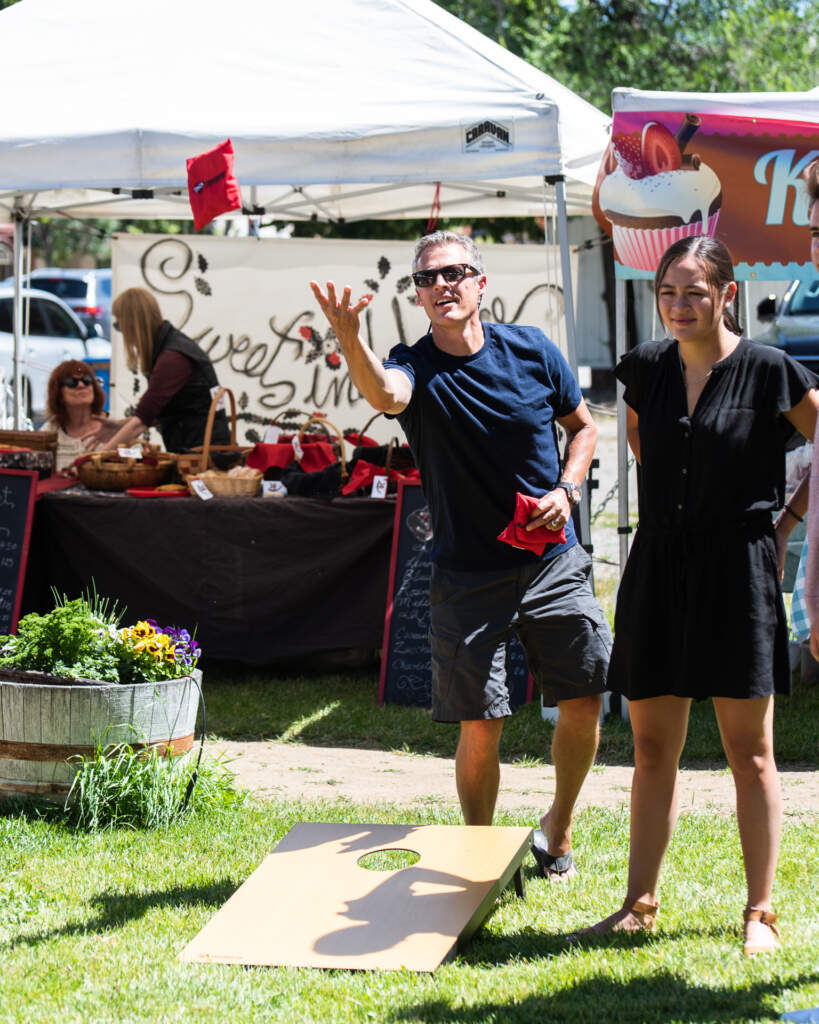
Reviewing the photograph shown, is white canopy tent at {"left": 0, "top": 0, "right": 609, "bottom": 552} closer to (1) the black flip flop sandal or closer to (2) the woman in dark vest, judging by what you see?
(2) the woman in dark vest

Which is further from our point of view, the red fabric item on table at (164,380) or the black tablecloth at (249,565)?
the red fabric item on table at (164,380)

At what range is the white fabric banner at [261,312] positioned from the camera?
9.90 meters

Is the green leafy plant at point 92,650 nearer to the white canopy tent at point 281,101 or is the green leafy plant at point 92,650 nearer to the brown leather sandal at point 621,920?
the brown leather sandal at point 621,920

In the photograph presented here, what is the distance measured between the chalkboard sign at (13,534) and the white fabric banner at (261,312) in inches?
126

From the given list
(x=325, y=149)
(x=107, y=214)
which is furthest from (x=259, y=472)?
(x=107, y=214)

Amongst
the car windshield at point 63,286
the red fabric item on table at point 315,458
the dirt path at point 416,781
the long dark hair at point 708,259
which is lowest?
the dirt path at point 416,781

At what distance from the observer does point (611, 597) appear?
872 cm

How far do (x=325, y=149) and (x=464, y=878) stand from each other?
3778 millimetres

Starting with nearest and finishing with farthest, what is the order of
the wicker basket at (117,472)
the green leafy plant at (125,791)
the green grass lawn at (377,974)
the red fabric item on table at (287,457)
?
the green grass lawn at (377,974)
the green leafy plant at (125,791)
the wicker basket at (117,472)
the red fabric item on table at (287,457)

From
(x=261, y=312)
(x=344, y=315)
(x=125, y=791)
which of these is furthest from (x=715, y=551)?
(x=261, y=312)

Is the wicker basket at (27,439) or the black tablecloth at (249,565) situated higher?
the wicker basket at (27,439)

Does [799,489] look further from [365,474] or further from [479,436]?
[365,474]

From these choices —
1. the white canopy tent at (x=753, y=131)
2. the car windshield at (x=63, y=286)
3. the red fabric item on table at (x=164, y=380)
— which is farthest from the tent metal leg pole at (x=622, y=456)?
the car windshield at (x=63, y=286)

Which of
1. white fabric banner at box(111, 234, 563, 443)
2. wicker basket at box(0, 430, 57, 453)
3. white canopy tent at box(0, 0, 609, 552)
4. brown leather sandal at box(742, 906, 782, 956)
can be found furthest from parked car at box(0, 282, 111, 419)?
brown leather sandal at box(742, 906, 782, 956)
